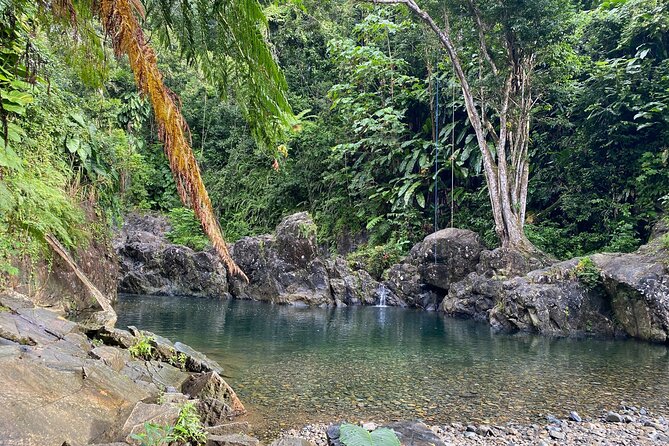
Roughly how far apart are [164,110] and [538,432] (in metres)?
5.09

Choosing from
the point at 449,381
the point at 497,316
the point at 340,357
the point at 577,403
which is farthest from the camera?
the point at 497,316

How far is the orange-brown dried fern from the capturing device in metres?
1.44

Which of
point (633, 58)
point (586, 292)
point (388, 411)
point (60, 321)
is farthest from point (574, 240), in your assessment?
point (60, 321)

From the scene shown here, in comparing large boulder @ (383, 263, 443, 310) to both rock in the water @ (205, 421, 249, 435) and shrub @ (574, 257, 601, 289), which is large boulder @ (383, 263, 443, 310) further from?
rock in the water @ (205, 421, 249, 435)

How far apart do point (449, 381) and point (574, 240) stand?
1096 cm

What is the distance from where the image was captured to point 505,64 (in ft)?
49.4

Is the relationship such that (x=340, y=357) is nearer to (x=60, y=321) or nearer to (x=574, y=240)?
(x=60, y=321)

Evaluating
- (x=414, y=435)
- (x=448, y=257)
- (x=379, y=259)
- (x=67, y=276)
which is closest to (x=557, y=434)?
(x=414, y=435)

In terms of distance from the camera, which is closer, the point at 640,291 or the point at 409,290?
the point at 640,291

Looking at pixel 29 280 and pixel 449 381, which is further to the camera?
pixel 29 280

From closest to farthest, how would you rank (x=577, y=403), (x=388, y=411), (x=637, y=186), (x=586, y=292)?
1. (x=388, y=411)
2. (x=577, y=403)
3. (x=586, y=292)
4. (x=637, y=186)

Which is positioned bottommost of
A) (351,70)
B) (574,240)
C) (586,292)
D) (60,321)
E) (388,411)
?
(388,411)

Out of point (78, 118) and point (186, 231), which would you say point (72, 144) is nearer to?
point (78, 118)

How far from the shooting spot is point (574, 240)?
15.7 metres
